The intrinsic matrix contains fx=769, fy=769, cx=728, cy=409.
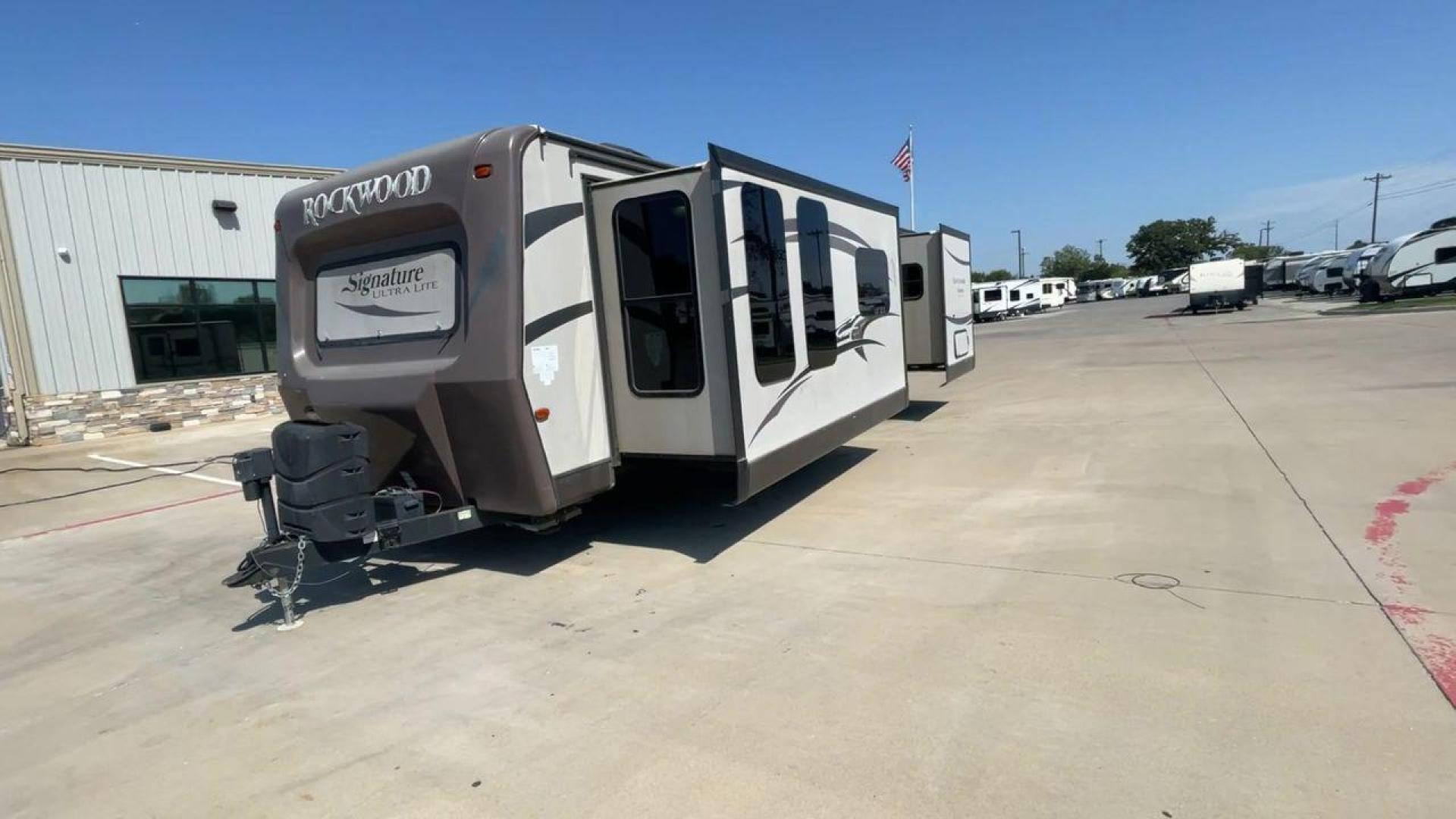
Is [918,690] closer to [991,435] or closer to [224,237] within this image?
[991,435]

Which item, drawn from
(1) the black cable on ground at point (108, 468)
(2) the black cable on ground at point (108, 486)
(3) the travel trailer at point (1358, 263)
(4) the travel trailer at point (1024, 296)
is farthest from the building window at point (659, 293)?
(4) the travel trailer at point (1024, 296)

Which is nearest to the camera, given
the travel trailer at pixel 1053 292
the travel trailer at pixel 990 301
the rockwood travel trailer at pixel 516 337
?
the rockwood travel trailer at pixel 516 337

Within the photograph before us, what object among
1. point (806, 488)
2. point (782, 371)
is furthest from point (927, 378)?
point (782, 371)

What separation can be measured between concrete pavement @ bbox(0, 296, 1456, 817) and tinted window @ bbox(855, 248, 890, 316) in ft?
5.78

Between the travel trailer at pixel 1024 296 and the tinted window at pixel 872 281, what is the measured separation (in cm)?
4741

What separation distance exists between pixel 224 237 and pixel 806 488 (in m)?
15.1

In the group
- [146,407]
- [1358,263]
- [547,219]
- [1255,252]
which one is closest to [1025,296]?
[1358,263]

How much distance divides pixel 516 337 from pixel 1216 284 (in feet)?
128

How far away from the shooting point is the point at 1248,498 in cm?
616

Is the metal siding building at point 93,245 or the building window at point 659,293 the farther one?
the metal siding building at point 93,245

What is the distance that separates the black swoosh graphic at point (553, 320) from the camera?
15.5 ft

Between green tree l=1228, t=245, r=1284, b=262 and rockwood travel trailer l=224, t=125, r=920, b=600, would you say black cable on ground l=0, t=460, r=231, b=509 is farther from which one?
green tree l=1228, t=245, r=1284, b=262
